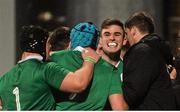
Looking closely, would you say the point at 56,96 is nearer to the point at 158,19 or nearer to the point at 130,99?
the point at 130,99

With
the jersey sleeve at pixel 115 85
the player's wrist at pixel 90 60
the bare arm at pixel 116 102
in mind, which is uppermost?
the player's wrist at pixel 90 60

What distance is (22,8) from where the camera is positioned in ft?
26.7

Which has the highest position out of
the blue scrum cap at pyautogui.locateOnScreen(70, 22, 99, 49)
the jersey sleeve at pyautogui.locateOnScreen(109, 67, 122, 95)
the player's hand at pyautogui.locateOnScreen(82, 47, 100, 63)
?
the blue scrum cap at pyautogui.locateOnScreen(70, 22, 99, 49)

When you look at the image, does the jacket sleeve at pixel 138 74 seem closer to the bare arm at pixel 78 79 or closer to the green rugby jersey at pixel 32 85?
the bare arm at pixel 78 79

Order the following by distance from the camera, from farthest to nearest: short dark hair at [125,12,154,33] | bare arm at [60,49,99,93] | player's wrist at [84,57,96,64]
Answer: short dark hair at [125,12,154,33]
player's wrist at [84,57,96,64]
bare arm at [60,49,99,93]

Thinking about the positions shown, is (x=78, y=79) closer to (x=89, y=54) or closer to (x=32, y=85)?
(x=89, y=54)

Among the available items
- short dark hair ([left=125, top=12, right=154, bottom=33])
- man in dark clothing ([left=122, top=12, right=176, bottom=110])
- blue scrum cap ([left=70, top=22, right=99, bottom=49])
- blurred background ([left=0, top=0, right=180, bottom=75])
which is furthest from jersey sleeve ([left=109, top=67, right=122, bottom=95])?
blurred background ([left=0, top=0, right=180, bottom=75])

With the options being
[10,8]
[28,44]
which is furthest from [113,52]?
[10,8]

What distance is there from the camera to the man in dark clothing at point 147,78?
14.3 feet

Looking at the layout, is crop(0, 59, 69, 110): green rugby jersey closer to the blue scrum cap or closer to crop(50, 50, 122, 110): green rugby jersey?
crop(50, 50, 122, 110): green rugby jersey

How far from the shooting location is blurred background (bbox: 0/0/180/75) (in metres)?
7.93

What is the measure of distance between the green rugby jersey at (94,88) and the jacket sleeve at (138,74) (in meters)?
0.17

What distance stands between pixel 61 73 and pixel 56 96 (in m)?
0.28

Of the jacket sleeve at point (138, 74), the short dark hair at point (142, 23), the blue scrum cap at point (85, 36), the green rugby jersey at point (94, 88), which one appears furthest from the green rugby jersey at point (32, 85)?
the short dark hair at point (142, 23)
